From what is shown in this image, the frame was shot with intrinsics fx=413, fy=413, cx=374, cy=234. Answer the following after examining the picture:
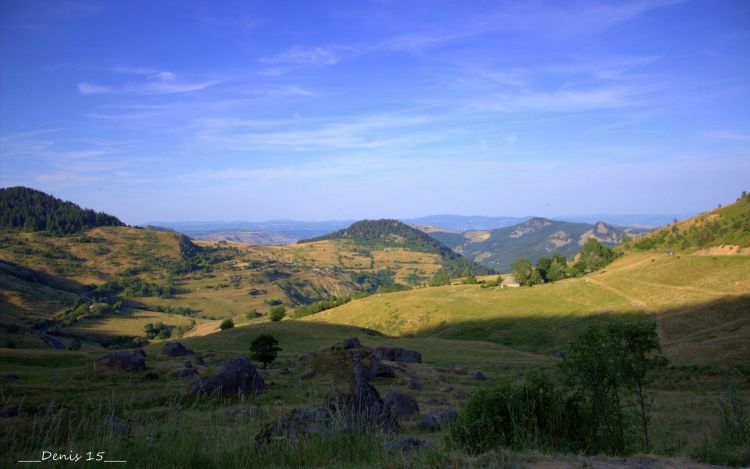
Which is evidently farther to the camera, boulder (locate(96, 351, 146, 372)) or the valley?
boulder (locate(96, 351, 146, 372))

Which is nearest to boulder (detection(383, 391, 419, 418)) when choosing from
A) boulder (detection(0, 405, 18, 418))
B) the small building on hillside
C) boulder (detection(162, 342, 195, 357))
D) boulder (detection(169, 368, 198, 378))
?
boulder (detection(0, 405, 18, 418))

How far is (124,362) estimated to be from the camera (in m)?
30.5

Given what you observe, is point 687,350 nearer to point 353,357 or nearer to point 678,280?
point 353,357

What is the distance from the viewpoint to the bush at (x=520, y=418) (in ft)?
27.0

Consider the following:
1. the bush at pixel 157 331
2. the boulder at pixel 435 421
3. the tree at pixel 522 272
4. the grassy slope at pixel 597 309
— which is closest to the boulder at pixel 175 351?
the boulder at pixel 435 421

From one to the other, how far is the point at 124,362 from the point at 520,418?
3125 cm

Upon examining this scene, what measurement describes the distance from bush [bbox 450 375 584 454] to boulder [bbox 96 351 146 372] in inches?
1154

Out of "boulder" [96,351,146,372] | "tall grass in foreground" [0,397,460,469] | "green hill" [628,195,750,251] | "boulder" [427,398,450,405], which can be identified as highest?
"green hill" [628,195,750,251]

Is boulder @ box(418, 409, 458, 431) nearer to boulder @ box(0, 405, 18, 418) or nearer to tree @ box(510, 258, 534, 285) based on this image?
boulder @ box(0, 405, 18, 418)

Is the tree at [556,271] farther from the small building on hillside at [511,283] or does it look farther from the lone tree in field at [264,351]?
the lone tree in field at [264,351]

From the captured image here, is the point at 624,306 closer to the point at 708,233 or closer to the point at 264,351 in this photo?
the point at 264,351

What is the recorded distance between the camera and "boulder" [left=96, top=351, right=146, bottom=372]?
30.2 metres

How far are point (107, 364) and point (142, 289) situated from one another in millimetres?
180588

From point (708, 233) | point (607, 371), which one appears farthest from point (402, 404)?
point (708, 233)
